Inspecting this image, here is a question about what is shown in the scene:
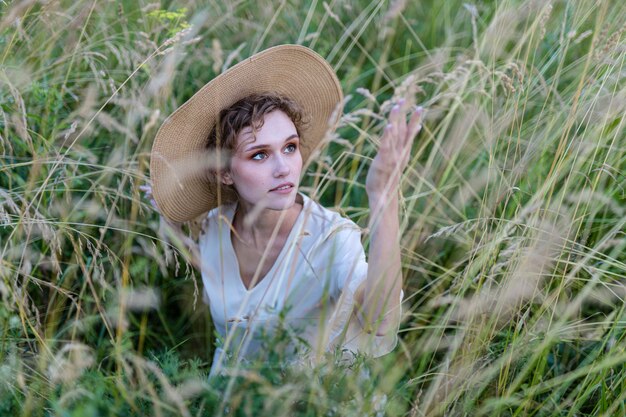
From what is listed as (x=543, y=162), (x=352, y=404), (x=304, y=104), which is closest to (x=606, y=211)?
(x=543, y=162)

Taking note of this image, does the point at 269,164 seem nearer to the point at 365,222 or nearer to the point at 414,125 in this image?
the point at 414,125

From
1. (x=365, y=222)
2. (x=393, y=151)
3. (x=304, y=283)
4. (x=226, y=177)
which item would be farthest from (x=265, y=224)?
(x=393, y=151)

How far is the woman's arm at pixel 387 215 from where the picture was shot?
1.57 metres

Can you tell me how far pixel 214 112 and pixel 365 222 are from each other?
30.6 inches

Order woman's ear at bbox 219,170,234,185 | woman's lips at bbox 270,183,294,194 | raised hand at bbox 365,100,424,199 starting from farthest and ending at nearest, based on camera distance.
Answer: woman's ear at bbox 219,170,234,185
woman's lips at bbox 270,183,294,194
raised hand at bbox 365,100,424,199

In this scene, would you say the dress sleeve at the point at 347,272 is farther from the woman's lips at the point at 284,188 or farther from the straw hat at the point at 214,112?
the straw hat at the point at 214,112

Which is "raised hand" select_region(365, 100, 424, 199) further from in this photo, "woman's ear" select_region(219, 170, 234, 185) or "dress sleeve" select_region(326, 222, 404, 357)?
"woman's ear" select_region(219, 170, 234, 185)

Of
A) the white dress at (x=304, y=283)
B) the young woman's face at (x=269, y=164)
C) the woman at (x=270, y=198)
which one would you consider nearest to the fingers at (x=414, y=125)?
the woman at (x=270, y=198)

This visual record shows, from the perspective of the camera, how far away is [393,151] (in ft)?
5.17

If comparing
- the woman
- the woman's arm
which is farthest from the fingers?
the woman

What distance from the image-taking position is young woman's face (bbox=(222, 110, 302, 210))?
1.94 metres

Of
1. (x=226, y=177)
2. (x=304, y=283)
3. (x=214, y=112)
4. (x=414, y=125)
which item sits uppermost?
(x=414, y=125)

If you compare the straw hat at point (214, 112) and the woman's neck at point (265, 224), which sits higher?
the straw hat at point (214, 112)

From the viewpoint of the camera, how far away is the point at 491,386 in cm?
187
